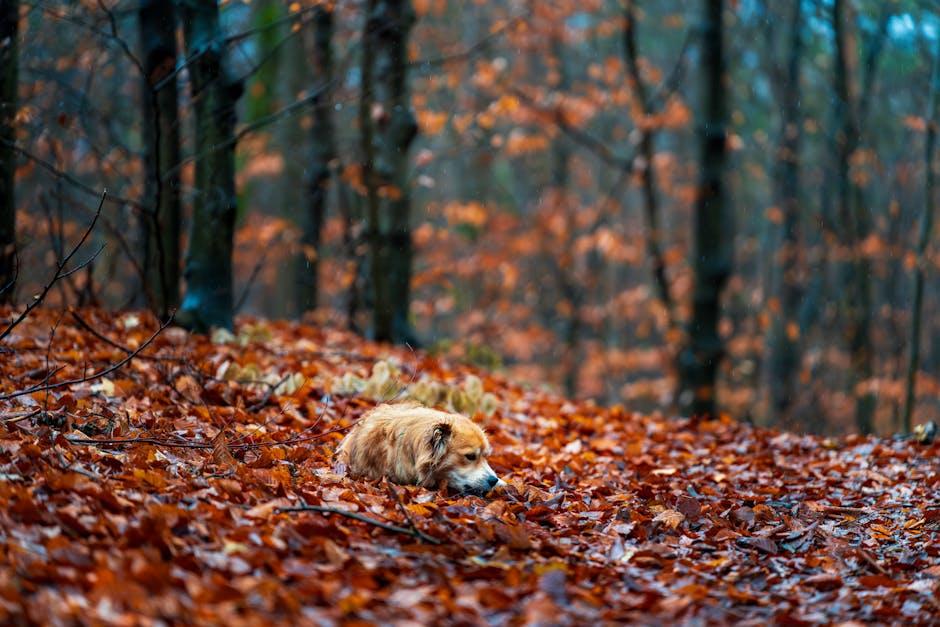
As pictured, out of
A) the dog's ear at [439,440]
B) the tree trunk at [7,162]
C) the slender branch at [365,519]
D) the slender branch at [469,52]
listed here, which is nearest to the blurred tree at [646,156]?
the slender branch at [469,52]

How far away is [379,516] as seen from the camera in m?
4.46

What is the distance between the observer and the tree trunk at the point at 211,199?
8555 mm

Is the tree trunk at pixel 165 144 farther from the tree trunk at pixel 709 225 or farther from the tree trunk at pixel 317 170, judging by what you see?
the tree trunk at pixel 709 225

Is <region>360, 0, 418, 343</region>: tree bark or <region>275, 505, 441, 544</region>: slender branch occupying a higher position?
<region>360, 0, 418, 343</region>: tree bark

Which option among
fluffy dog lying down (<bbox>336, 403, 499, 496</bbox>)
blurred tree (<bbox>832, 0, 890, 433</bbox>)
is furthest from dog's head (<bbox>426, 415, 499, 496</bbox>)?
blurred tree (<bbox>832, 0, 890, 433</bbox>)

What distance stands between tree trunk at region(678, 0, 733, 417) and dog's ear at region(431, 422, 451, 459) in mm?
7346

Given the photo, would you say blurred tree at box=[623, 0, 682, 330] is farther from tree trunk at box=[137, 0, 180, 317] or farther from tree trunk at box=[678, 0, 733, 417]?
tree trunk at box=[137, 0, 180, 317]

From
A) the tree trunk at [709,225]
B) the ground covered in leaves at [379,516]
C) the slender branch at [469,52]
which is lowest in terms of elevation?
the ground covered in leaves at [379,516]

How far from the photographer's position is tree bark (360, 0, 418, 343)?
10945mm

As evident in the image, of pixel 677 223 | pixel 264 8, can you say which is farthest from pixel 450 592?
pixel 677 223

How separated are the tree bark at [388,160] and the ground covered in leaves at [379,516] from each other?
11.9ft

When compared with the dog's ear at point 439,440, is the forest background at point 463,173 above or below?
above

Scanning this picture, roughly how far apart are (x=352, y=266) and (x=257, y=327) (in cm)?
359

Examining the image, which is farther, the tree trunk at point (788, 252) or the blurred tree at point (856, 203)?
the tree trunk at point (788, 252)
